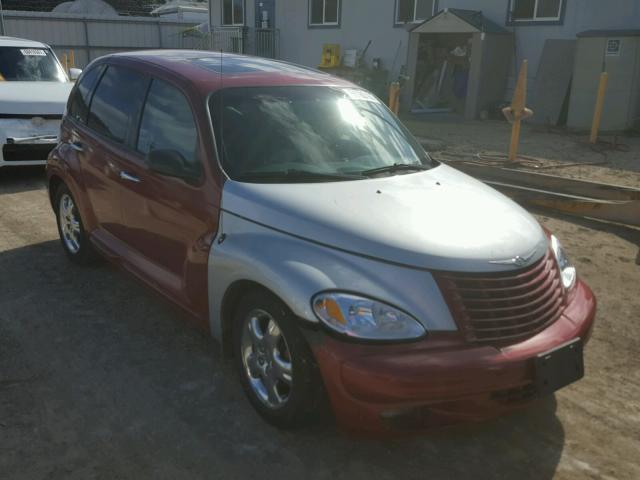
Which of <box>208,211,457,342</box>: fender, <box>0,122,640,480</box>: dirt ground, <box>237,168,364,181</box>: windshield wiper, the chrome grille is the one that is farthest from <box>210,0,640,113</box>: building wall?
<box>208,211,457,342</box>: fender

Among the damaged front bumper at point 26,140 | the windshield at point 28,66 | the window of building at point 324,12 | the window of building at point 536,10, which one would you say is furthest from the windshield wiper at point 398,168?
the window of building at point 324,12

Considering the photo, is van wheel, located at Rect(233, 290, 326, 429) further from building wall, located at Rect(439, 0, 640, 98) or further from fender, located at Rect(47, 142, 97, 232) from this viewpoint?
building wall, located at Rect(439, 0, 640, 98)

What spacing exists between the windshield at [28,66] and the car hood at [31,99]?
17.1 inches

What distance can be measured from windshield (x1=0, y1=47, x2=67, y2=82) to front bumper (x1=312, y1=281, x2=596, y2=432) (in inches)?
323

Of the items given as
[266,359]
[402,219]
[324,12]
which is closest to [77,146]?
[266,359]

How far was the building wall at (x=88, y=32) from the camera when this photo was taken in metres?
24.6

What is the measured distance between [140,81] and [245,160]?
1.26 m

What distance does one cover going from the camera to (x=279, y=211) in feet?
10.2

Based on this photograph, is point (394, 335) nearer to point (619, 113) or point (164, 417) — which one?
point (164, 417)

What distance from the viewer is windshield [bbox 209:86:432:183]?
351cm

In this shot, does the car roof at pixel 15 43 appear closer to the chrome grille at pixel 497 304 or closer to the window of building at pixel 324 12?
the chrome grille at pixel 497 304

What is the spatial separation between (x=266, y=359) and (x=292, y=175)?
1013 millimetres

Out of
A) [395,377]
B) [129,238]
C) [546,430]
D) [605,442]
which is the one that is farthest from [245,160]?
[605,442]

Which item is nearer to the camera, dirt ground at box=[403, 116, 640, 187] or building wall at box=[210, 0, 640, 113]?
dirt ground at box=[403, 116, 640, 187]
